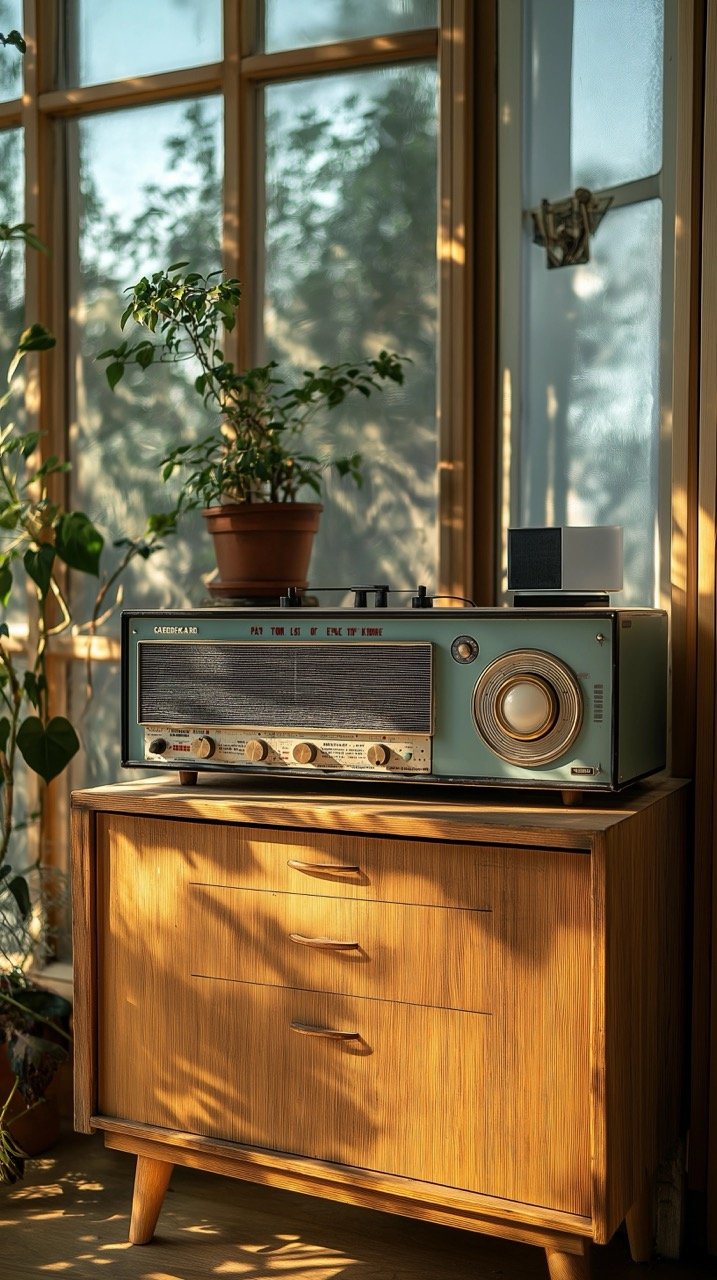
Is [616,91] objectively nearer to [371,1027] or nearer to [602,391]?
[602,391]

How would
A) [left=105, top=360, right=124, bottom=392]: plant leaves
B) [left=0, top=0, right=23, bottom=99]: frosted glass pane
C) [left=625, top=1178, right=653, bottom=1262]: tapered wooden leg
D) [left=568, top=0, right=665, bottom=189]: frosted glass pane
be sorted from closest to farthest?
[left=625, top=1178, right=653, bottom=1262]: tapered wooden leg < [left=568, top=0, right=665, bottom=189]: frosted glass pane < [left=105, top=360, right=124, bottom=392]: plant leaves < [left=0, top=0, right=23, bottom=99]: frosted glass pane

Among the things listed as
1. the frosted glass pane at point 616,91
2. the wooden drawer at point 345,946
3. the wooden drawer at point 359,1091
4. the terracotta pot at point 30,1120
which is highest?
the frosted glass pane at point 616,91

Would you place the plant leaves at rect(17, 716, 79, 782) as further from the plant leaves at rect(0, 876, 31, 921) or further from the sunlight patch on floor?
the sunlight patch on floor

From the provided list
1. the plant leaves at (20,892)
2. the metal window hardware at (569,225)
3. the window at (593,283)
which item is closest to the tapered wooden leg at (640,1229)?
the window at (593,283)

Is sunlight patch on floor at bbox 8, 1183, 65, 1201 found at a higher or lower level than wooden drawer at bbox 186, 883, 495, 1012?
lower

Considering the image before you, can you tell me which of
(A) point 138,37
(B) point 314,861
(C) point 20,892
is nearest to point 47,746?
(C) point 20,892

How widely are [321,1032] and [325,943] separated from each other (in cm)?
12

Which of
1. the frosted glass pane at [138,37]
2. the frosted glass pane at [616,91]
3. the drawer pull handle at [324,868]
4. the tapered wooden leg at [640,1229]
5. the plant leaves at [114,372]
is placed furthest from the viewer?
the frosted glass pane at [138,37]

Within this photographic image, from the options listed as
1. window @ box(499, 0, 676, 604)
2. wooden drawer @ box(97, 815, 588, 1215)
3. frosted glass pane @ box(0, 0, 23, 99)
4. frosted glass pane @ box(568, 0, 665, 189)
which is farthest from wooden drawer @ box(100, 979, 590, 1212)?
frosted glass pane @ box(0, 0, 23, 99)

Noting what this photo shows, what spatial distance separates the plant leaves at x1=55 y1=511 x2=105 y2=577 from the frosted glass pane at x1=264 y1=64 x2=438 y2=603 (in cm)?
42

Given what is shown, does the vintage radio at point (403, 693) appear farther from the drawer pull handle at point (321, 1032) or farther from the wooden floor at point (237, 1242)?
the wooden floor at point (237, 1242)

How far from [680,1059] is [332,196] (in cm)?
166

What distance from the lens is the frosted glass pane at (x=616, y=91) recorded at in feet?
6.87

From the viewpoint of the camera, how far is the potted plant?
6.98 feet
